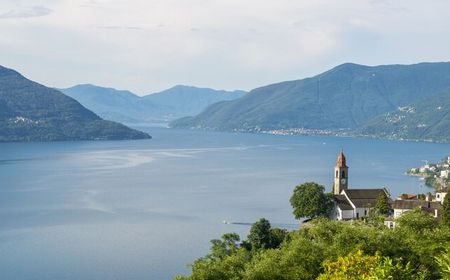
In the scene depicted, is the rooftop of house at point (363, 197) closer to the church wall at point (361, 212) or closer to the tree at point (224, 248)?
the church wall at point (361, 212)

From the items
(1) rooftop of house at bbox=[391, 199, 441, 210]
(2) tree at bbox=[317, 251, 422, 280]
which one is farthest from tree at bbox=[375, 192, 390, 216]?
(2) tree at bbox=[317, 251, 422, 280]

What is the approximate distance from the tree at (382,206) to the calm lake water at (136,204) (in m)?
14.6

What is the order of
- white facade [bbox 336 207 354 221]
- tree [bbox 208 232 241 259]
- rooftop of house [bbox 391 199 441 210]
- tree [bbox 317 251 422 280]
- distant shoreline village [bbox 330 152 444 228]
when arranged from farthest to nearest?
white facade [bbox 336 207 354 221], rooftop of house [bbox 391 199 441 210], distant shoreline village [bbox 330 152 444 228], tree [bbox 208 232 241 259], tree [bbox 317 251 422 280]

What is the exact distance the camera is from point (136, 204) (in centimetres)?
9831

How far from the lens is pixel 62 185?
12162 cm

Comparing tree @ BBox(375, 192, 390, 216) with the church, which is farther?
the church

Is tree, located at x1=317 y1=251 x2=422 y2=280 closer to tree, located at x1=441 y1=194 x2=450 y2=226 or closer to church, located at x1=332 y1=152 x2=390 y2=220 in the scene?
tree, located at x1=441 y1=194 x2=450 y2=226

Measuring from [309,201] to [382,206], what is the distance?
759 cm

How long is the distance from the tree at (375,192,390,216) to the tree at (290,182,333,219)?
5.37m

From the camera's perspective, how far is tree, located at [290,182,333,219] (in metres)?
66.1

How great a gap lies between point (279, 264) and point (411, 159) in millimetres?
170441

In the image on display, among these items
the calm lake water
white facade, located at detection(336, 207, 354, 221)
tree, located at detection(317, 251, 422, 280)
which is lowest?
the calm lake water

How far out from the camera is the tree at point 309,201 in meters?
66.1

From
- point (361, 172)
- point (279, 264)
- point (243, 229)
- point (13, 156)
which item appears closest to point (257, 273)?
point (279, 264)
